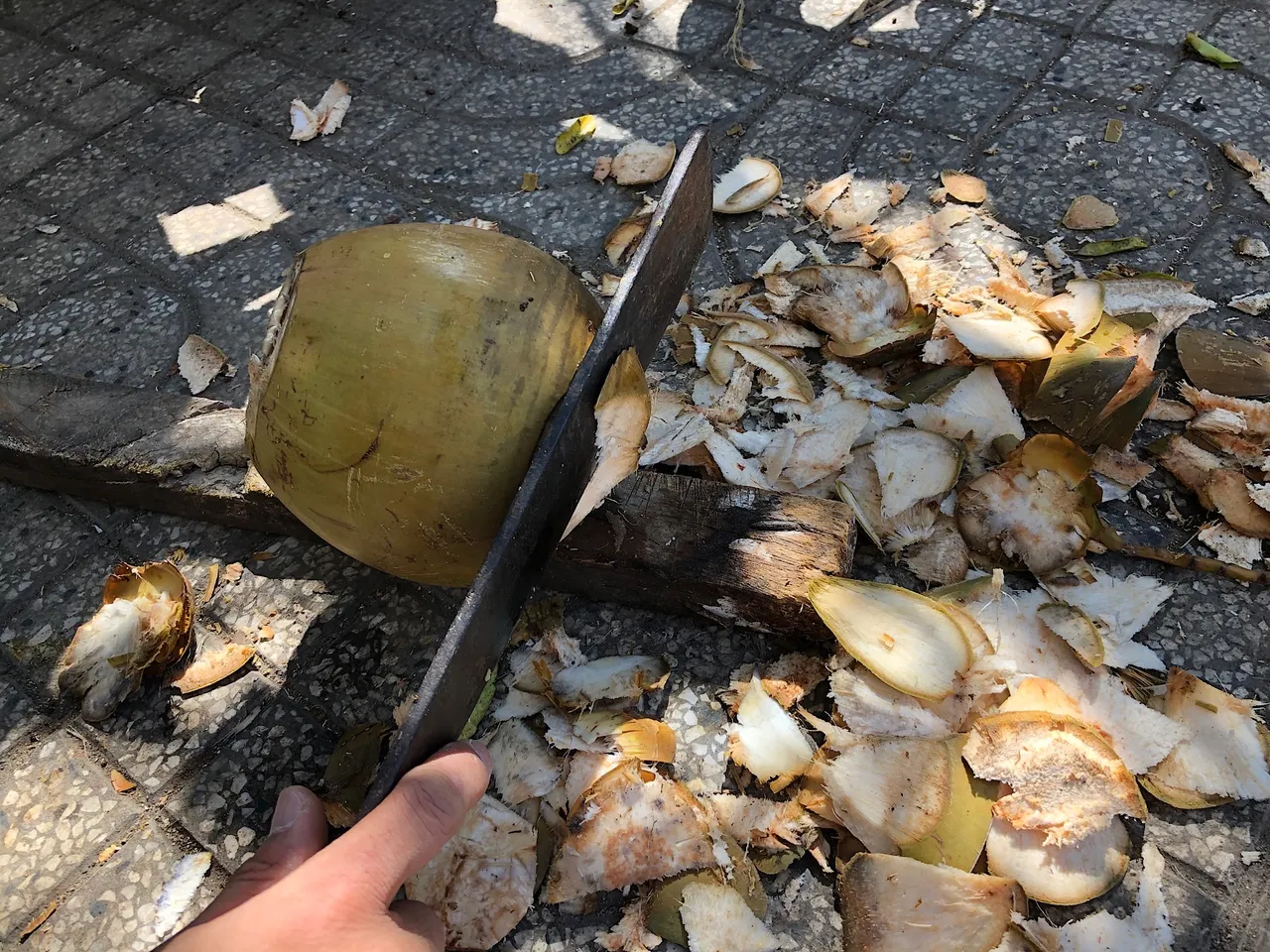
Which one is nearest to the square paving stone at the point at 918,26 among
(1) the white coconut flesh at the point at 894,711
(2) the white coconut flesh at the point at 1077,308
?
(2) the white coconut flesh at the point at 1077,308

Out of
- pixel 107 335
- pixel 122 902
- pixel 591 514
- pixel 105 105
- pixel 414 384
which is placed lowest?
pixel 122 902

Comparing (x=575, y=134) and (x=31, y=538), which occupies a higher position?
(x=575, y=134)

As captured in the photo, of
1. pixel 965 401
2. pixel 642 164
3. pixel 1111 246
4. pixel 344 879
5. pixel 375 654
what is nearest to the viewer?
pixel 344 879

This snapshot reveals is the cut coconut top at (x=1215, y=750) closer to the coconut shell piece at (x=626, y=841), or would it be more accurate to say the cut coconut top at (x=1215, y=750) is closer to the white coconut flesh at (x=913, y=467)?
the white coconut flesh at (x=913, y=467)

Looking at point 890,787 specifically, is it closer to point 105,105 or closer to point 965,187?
point 965,187

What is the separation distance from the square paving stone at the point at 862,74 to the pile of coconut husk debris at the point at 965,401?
32.6 inches

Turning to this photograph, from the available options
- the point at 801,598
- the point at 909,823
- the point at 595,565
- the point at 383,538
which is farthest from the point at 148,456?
the point at 909,823

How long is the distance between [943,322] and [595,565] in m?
1.01

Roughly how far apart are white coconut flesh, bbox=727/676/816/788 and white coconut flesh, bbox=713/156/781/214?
1.50 metres

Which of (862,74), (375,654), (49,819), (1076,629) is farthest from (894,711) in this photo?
(862,74)

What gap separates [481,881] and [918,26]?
311 centimetres

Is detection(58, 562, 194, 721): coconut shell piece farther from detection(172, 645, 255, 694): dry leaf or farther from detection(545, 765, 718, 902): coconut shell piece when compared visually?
detection(545, 765, 718, 902): coconut shell piece

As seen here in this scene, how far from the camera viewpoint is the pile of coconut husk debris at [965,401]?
1661mm

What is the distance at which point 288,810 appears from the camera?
116 centimetres
